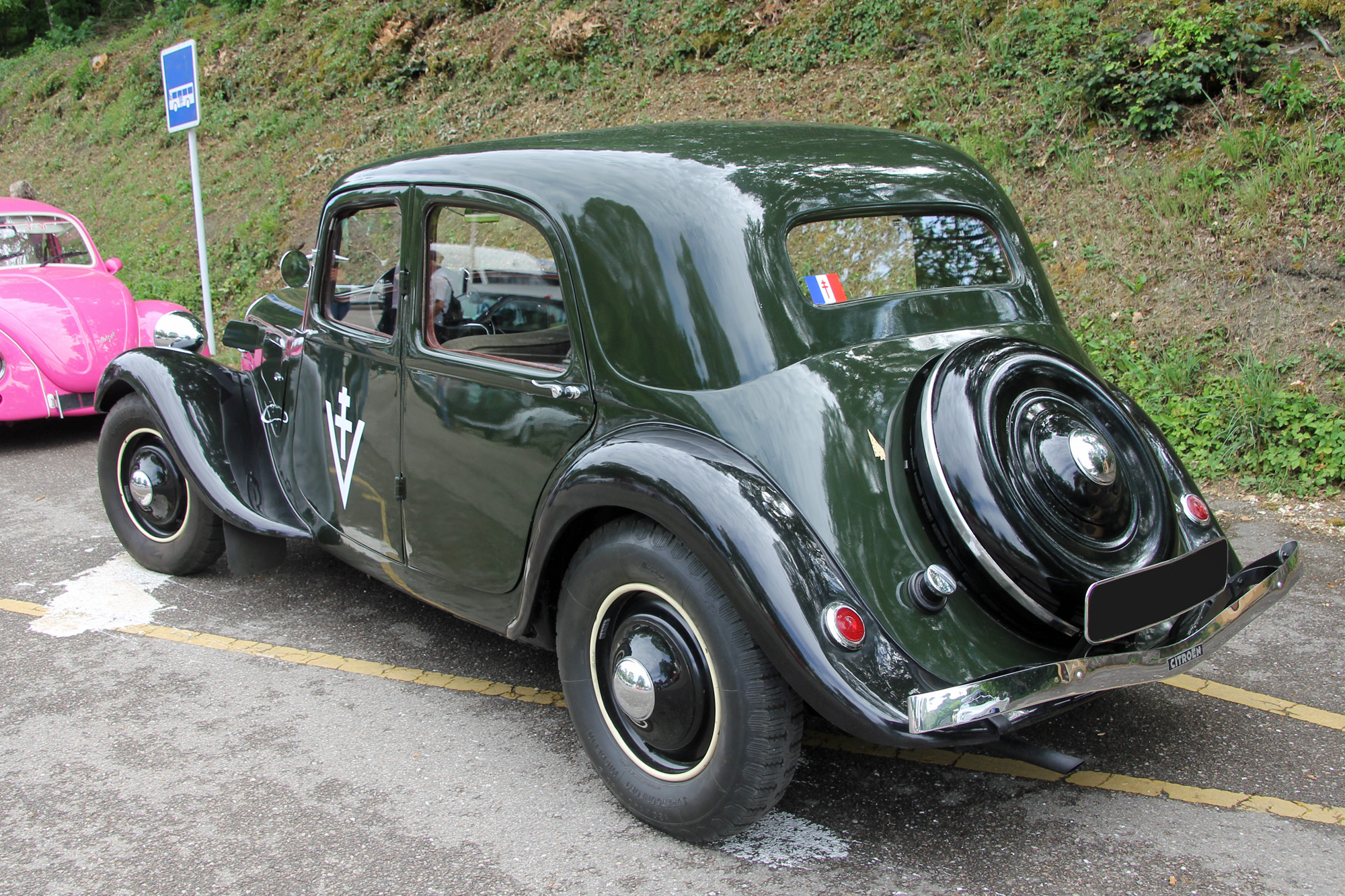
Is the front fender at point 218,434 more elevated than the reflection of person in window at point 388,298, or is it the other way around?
the reflection of person in window at point 388,298

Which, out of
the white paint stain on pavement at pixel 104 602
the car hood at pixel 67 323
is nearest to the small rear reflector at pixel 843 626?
the white paint stain on pavement at pixel 104 602

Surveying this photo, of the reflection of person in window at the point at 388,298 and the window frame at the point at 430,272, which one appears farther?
the reflection of person in window at the point at 388,298

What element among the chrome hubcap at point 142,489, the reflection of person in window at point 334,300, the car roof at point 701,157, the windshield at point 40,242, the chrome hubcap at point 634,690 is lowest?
the chrome hubcap at point 634,690

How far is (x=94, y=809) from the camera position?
286 cm

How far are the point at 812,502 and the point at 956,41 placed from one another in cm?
727

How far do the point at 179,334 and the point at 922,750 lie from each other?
4.19 metres

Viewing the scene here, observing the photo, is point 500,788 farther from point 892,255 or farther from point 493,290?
point 892,255

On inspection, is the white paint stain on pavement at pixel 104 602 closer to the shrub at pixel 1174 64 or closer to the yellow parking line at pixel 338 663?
the yellow parking line at pixel 338 663

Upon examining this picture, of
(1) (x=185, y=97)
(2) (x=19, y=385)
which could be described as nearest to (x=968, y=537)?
(2) (x=19, y=385)

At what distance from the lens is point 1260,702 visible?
3285mm

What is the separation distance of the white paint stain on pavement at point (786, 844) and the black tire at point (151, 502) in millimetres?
2683

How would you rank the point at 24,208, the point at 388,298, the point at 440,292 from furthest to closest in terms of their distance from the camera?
the point at 24,208, the point at 388,298, the point at 440,292

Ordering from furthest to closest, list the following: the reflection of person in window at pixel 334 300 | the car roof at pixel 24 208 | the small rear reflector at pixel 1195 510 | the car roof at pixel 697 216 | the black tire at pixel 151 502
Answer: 1. the car roof at pixel 24 208
2. the black tire at pixel 151 502
3. the reflection of person in window at pixel 334 300
4. the small rear reflector at pixel 1195 510
5. the car roof at pixel 697 216

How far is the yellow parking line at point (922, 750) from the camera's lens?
2.75 metres
